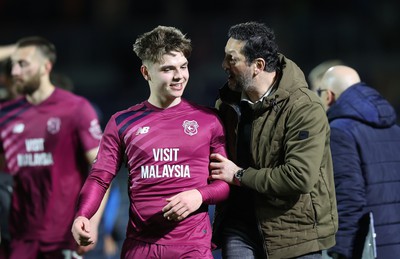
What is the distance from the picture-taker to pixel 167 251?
15.6ft

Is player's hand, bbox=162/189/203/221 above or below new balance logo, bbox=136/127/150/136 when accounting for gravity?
below

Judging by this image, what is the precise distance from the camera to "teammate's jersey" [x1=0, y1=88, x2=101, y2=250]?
21.1 ft

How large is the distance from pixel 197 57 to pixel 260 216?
11510 mm

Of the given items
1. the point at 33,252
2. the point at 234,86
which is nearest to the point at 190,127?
the point at 234,86

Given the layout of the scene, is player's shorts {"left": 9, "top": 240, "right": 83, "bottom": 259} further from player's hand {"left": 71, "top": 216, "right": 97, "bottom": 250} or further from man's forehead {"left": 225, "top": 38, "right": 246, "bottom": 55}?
man's forehead {"left": 225, "top": 38, "right": 246, "bottom": 55}

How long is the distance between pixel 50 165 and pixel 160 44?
1918 millimetres

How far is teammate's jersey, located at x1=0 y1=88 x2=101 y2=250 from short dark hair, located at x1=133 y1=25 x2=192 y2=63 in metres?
1.64

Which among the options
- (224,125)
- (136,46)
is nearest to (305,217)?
(224,125)

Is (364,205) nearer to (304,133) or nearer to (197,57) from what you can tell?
(304,133)

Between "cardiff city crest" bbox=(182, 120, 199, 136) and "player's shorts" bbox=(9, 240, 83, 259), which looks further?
"player's shorts" bbox=(9, 240, 83, 259)

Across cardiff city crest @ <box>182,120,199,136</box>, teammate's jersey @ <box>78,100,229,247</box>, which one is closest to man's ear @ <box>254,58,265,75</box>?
teammate's jersey @ <box>78,100,229,247</box>

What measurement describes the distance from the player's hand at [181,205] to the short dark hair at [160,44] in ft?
2.57

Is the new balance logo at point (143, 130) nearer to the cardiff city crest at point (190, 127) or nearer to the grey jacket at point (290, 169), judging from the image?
the cardiff city crest at point (190, 127)

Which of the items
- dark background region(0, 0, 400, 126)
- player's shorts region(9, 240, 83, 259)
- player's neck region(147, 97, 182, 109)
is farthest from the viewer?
dark background region(0, 0, 400, 126)
